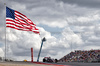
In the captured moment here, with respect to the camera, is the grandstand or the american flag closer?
the american flag

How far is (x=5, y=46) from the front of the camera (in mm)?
31234

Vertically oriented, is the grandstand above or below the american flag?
below

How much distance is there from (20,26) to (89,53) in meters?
43.4

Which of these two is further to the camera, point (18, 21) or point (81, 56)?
point (81, 56)

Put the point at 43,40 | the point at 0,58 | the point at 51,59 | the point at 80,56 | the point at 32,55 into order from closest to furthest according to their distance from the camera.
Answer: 1. the point at 0,58
2. the point at 32,55
3. the point at 51,59
4. the point at 43,40
5. the point at 80,56

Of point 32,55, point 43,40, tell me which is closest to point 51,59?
point 32,55

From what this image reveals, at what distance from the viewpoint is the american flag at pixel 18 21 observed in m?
31.3

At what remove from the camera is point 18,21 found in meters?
31.7

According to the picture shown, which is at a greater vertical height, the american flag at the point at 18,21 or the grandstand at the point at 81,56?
the american flag at the point at 18,21

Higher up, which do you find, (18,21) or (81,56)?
(18,21)

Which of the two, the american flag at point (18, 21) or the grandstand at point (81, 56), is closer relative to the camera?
the american flag at point (18, 21)

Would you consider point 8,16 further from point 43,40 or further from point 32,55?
point 43,40

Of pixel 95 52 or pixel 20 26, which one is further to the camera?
pixel 95 52

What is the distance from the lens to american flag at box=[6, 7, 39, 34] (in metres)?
31.3
